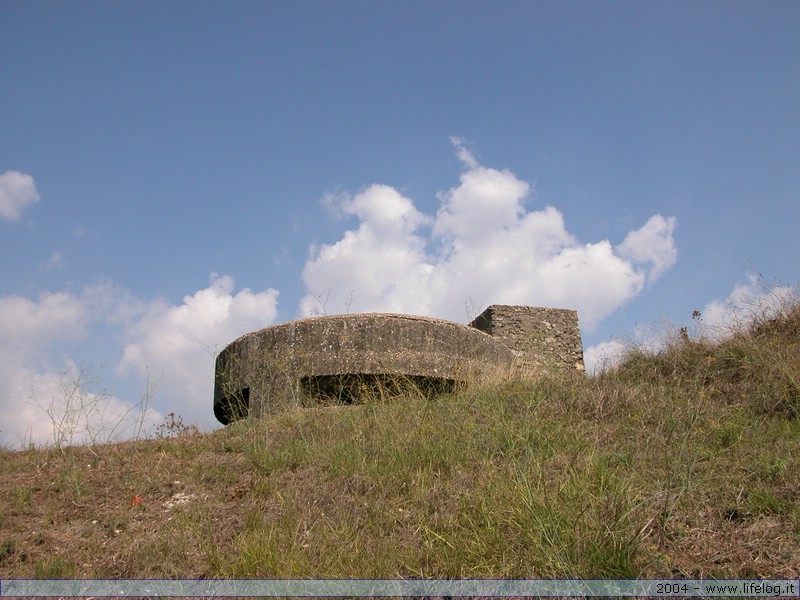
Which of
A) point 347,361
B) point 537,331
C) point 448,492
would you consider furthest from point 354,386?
point 537,331

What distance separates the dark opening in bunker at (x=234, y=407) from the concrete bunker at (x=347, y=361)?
0.01m

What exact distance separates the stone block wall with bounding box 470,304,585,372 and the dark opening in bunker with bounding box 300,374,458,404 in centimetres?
351

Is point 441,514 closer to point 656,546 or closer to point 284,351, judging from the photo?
point 656,546

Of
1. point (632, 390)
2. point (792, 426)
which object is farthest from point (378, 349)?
point (792, 426)

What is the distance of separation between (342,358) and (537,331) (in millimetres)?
4559

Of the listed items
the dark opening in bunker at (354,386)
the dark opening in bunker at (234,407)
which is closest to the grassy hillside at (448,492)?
the dark opening in bunker at (354,386)

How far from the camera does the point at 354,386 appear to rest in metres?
6.16

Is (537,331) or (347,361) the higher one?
(537,331)

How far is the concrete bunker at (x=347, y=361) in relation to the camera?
20.0ft

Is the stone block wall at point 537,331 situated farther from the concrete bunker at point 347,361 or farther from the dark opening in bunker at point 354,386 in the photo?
the dark opening in bunker at point 354,386

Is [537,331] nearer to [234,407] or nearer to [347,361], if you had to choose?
[347,361]

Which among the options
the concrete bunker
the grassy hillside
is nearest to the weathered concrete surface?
the concrete bunker

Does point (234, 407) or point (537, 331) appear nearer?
point (234, 407)

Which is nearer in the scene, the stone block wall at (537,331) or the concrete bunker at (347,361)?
the concrete bunker at (347,361)
